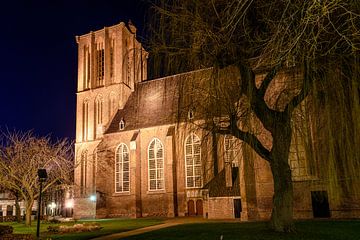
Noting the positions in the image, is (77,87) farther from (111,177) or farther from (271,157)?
(271,157)

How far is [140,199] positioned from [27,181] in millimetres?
11911

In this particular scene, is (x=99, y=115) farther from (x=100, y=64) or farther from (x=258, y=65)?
(x=258, y=65)

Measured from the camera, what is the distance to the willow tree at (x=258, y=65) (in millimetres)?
7262

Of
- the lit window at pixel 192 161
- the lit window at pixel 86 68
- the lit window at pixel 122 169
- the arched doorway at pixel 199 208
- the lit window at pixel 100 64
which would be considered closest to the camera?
the arched doorway at pixel 199 208

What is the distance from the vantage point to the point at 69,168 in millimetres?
29609

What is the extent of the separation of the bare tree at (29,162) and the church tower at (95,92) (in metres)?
9.14

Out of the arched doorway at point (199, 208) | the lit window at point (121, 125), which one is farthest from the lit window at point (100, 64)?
the arched doorway at point (199, 208)

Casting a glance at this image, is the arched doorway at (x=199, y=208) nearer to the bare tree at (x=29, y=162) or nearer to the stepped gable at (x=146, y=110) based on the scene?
the stepped gable at (x=146, y=110)

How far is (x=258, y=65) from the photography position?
854 centimetres

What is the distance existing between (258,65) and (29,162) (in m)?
25.0

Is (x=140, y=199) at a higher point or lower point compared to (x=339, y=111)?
lower

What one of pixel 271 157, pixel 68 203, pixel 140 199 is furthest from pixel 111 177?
pixel 271 157

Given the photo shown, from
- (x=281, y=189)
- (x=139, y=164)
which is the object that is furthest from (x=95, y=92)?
(x=281, y=189)

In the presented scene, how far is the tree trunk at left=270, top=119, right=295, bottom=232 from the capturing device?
39.2 ft
